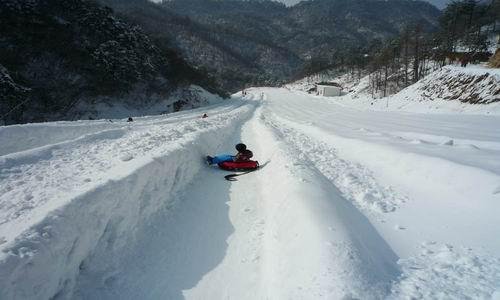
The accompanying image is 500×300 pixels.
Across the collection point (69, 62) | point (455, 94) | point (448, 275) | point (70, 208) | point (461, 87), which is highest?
point (69, 62)

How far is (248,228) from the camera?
21.0 feet

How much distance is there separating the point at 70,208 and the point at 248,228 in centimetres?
307

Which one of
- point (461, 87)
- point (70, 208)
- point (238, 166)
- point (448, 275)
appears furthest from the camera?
point (461, 87)

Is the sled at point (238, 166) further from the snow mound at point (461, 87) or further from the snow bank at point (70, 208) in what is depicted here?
the snow mound at point (461, 87)

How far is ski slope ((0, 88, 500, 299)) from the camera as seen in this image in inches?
167

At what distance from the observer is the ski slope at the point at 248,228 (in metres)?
4.23

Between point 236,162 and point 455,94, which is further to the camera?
point 455,94

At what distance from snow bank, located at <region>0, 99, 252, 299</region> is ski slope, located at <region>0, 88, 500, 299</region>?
0.02 metres

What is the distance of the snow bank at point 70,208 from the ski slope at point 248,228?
0.9 inches

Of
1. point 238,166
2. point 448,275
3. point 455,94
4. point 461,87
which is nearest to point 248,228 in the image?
point 448,275

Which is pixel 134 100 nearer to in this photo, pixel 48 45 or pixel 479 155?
pixel 48 45

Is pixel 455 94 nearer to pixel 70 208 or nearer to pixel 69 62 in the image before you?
pixel 70 208

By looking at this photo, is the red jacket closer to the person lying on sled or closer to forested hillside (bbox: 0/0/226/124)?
the person lying on sled

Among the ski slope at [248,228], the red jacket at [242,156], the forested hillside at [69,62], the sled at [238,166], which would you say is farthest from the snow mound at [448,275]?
the forested hillside at [69,62]
